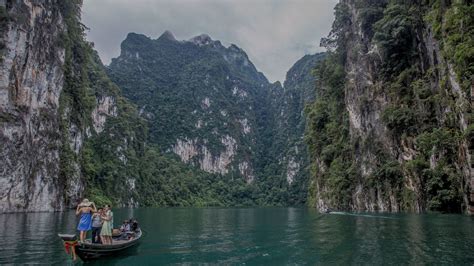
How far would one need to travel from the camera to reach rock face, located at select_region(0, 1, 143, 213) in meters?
44.2

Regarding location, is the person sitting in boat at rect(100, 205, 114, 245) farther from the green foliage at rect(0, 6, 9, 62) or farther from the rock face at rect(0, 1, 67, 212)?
the green foliage at rect(0, 6, 9, 62)

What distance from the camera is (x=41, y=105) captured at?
5244 centimetres

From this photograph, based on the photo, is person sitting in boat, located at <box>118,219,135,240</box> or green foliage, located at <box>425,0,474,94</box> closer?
person sitting in boat, located at <box>118,219,135,240</box>

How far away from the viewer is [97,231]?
14.8 metres

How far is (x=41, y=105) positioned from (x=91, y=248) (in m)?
45.1

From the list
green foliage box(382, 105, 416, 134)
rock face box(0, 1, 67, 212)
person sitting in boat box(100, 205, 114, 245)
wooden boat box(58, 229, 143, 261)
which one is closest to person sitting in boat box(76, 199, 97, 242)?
wooden boat box(58, 229, 143, 261)

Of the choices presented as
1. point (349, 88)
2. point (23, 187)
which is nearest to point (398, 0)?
point (349, 88)

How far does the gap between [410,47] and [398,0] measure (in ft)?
17.6

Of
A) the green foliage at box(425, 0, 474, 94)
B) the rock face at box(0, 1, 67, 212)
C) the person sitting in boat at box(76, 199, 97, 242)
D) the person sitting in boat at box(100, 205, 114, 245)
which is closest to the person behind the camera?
the person sitting in boat at box(76, 199, 97, 242)

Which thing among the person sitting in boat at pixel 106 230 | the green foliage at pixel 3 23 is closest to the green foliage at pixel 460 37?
the person sitting in boat at pixel 106 230

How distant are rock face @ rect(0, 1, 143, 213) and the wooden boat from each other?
34.5m

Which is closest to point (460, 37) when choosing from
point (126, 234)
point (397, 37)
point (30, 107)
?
point (397, 37)

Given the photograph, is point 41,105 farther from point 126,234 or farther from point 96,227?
point 96,227

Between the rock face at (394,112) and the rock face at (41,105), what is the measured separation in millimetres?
40089
